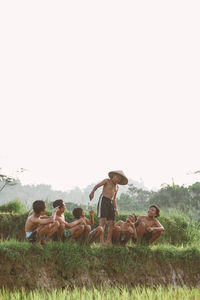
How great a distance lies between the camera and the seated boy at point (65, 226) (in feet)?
21.3

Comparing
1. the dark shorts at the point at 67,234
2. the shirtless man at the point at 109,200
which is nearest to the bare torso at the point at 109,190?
the shirtless man at the point at 109,200

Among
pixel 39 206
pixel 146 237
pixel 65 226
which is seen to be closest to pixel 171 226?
pixel 146 237

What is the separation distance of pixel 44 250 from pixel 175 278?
3028mm

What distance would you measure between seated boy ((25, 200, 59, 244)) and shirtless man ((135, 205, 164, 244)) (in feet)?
6.31

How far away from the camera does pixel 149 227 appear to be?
7.45 metres

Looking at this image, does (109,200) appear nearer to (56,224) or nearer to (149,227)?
(149,227)

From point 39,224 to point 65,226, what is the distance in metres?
0.59

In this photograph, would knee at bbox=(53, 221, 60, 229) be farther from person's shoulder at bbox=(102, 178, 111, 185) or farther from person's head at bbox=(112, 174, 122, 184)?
person's head at bbox=(112, 174, 122, 184)

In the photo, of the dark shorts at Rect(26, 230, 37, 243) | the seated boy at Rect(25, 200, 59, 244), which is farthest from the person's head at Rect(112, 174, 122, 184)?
the dark shorts at Rect(26, 230, 37, 243)

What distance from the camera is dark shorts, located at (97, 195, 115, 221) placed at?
23.9 ft

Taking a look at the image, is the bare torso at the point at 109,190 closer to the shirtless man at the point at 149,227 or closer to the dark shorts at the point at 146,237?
the shirtless man at the point at 149,227

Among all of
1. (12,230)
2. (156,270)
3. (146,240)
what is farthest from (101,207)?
(12,230)

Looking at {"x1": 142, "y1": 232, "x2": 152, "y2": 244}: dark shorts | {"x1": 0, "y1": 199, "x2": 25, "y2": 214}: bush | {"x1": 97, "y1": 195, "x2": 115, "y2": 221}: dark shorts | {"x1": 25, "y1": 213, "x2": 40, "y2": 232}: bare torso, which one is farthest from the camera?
{"x1": 0, "y1": 199, "x2": 25, "y2": 214}: bush

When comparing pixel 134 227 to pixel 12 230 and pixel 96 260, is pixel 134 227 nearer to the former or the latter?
pixel 96 260
